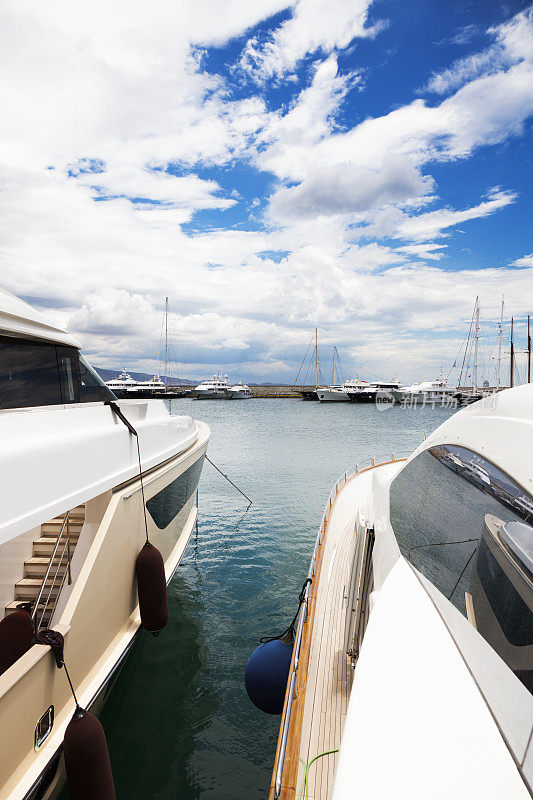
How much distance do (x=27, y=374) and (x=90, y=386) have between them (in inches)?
40.3

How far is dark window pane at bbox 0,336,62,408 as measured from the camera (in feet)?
12.4

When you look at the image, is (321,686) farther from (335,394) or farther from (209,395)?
(209,395)

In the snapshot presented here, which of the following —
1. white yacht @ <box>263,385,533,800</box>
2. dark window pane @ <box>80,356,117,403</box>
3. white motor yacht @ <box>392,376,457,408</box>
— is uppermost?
dark window pane @ <box>80,356,117,403</box>

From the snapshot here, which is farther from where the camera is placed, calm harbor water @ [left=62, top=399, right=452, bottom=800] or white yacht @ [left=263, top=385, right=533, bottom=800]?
calm harbor water @ [left=62, top=399, right=452, bottom=800]

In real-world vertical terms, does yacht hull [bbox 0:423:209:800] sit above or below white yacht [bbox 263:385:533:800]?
below

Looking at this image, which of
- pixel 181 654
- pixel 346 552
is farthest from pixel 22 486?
pixel 181 654

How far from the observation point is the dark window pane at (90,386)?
Result: 4.94 meters

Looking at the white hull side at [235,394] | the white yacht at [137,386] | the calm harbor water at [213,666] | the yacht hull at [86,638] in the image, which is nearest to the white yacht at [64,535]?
the yacht hull at [86,638]

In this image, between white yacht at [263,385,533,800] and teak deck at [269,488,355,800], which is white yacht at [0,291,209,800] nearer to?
teak deck at [269,488,355,800]

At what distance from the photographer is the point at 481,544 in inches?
63.4

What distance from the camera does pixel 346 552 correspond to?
17.4 feet

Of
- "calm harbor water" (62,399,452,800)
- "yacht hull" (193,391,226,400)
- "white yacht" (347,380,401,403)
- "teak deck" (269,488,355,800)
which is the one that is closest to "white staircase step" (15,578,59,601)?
"calm harbor water" (62,399,452,800)

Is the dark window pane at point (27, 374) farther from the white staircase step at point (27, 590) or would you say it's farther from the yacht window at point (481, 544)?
the yacht window at point (481, 544)

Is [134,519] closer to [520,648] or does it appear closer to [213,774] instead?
[213,774]
